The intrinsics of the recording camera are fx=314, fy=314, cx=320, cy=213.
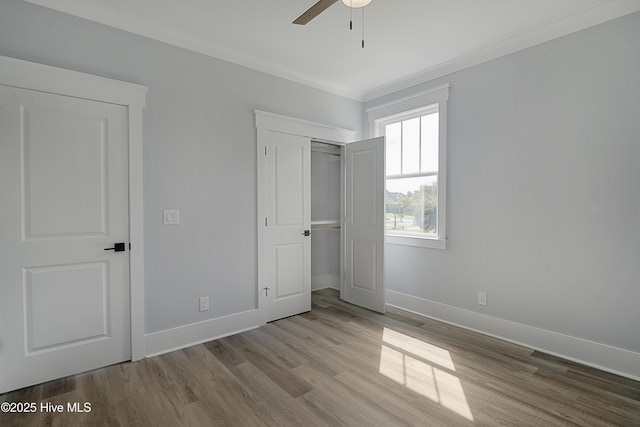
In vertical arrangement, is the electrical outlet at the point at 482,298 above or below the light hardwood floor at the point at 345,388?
above

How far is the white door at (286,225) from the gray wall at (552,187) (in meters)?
1.63

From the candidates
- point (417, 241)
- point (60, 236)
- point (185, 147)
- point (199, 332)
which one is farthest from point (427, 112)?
point (60, 236)

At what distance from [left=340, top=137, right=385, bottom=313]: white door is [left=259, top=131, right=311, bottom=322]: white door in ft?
2.06

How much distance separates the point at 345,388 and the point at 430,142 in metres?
2.81

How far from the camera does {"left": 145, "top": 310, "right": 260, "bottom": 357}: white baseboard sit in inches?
110

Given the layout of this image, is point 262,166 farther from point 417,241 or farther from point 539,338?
point 539,338

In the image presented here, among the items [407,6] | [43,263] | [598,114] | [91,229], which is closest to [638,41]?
[598,114]

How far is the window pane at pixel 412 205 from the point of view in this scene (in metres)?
3.73

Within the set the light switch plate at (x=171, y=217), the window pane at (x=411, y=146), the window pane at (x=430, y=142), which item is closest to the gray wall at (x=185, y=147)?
the light switch plate at (x=171, y=217)

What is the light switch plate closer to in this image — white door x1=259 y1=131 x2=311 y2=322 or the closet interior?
white door x1=259 y1=131 x2=311 y2=322

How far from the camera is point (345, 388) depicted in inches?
89.4

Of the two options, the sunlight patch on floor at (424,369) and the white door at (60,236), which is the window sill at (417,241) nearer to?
the sunlight patch on floor at (424,369)

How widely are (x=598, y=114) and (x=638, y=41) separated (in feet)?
1.78

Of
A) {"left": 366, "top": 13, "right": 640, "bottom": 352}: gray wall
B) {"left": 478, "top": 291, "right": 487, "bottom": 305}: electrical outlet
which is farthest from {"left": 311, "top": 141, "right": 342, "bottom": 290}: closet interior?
{"left": 478, "top": 291, "right": 487, "bottom": 305}: electrical outlet
